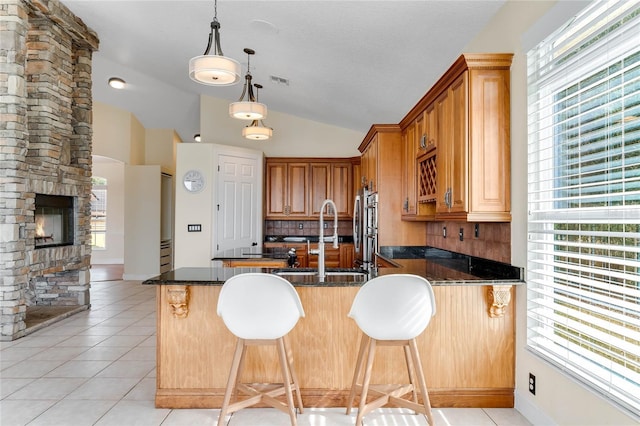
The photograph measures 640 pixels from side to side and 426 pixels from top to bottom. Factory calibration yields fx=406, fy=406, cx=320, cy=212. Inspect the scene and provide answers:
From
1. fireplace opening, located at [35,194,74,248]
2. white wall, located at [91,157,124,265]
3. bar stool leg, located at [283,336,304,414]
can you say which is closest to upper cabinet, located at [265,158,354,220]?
fireplace opening, located at [35,194,74,248]

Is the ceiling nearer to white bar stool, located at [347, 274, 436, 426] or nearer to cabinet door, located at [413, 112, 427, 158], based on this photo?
cabinet door, located at [413, 112, 427, 158]

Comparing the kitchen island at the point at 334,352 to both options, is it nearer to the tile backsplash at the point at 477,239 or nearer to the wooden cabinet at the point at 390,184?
the tile backsplash at the point at 477,239

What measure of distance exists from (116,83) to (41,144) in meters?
3.04

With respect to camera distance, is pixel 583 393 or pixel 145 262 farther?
pixel 145 262

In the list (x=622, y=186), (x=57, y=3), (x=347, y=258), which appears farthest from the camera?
(x=347, y=258)

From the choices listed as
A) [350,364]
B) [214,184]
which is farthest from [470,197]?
[214,184]

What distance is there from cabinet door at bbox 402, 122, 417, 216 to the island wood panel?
154 cm

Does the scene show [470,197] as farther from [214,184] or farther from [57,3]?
[57,3]

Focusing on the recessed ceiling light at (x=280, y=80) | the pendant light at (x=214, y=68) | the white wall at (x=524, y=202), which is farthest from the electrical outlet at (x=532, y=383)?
the recessed ceiling light at (x=280, y=80)

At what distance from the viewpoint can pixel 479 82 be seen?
8.32 ft

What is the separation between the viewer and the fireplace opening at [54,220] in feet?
15.1

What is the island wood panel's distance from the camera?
8.46ft

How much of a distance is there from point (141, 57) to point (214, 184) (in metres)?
2.10

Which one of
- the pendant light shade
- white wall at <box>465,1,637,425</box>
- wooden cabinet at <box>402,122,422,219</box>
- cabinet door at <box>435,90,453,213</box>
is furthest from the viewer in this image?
wooden cabinet at <box>402,122,422,219</box>
